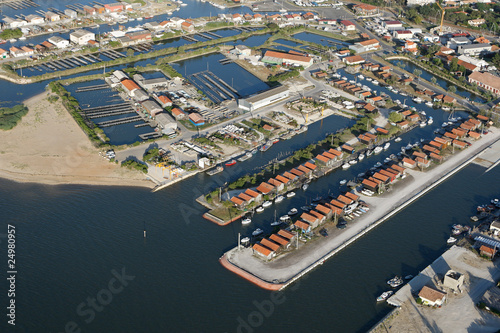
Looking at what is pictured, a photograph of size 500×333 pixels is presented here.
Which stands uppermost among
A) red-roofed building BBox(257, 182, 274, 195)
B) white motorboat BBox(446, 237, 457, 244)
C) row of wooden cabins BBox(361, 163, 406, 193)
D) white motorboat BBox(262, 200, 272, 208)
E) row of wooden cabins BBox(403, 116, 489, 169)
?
row of wooden cabins BBox(403, 116, 489, 169)

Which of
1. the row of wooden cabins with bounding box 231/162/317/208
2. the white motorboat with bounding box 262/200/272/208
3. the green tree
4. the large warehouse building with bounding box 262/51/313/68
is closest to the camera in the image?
the row of wooden cabins with bounding box 231/162/317/208

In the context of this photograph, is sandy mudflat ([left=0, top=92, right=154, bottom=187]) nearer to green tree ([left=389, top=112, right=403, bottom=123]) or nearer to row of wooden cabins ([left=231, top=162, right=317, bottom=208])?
row of wooden cabins ([left=231, top=162, right=317, bottom=208])

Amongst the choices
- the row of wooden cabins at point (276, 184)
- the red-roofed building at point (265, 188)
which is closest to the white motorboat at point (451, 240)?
the row of wooden cabins at point (276, 184)

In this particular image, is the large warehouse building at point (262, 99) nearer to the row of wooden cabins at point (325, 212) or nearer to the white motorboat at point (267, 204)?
the white motorboat at point (267, 204)

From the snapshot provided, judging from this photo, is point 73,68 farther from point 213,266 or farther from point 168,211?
point 213,266

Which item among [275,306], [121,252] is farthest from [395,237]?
[121,252]

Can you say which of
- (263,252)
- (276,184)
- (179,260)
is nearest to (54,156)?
(179,260)

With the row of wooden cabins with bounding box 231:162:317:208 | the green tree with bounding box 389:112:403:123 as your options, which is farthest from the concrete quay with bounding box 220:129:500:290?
the green tree with bounding box 389:112:403:123
